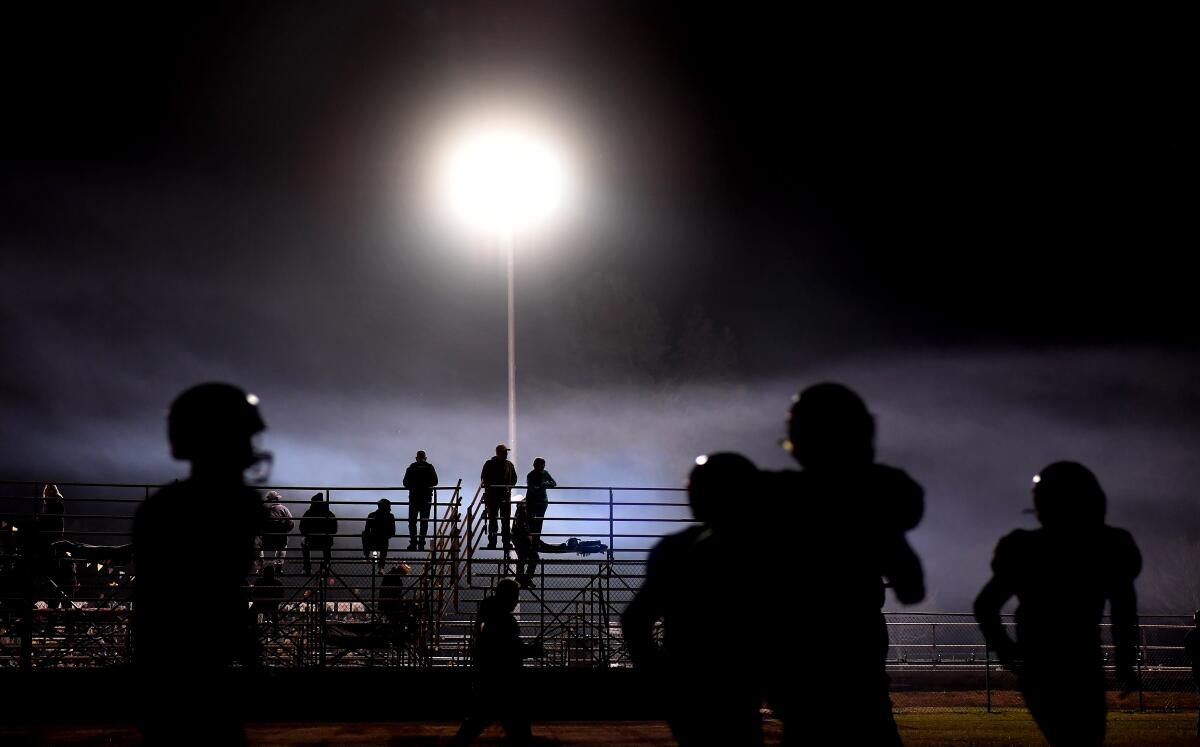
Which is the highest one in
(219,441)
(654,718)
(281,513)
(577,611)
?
(219,441)

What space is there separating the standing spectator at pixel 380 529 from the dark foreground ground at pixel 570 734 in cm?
370

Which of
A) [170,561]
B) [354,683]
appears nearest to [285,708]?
[354,683]

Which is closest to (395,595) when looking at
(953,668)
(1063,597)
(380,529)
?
(380,529)

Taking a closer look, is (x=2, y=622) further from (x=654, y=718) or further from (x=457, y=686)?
(x=654, y=718)

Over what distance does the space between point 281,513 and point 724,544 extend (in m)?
13.5

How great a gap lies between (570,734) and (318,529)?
22.7 feet

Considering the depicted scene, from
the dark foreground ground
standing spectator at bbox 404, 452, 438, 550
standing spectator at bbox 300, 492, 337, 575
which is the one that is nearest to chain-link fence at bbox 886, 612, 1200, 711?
the dark foreground ground

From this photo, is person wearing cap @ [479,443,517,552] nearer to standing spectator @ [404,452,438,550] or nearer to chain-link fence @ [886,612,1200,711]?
standing spectator @ [404,452,438,550]

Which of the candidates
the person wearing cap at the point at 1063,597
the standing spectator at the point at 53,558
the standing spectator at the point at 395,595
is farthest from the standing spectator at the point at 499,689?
the standing spectator at the point at 53,558

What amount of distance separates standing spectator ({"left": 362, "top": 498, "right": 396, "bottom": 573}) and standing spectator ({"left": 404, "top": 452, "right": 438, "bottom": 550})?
37 centimetres

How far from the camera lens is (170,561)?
9.22 feet

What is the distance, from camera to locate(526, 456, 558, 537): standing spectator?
55.3 ft

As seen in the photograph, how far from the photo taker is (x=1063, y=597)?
3869mm

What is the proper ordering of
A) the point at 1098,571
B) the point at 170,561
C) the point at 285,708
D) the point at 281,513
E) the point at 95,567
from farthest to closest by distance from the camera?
the point at 95,567 < the point at 281,513 < the point at 285,708 < the point at 1098,571 < the point at 170,561
